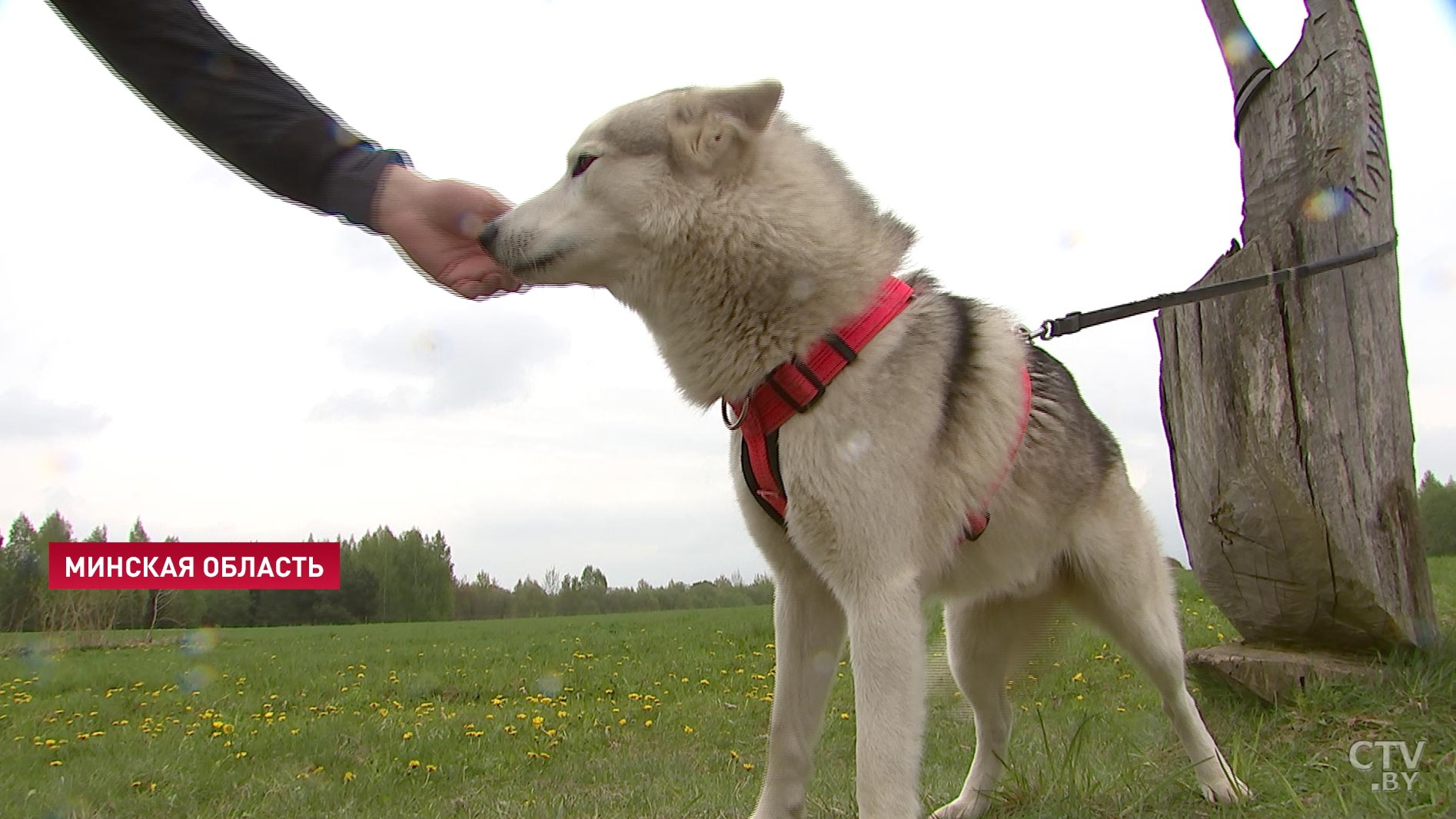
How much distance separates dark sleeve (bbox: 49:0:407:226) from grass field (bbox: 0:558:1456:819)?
2673mm

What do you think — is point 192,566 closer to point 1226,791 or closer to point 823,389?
point 823,389

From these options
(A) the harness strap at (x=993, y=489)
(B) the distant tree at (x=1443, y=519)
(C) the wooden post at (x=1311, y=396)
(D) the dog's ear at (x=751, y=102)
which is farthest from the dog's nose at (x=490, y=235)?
(B) the distant tree at (x=1443, y=519)

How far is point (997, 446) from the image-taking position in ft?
9.64

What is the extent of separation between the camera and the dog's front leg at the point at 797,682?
3.00m

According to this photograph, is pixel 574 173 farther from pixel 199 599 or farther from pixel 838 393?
pixel 199 599

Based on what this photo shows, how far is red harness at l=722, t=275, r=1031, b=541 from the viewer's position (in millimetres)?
2672

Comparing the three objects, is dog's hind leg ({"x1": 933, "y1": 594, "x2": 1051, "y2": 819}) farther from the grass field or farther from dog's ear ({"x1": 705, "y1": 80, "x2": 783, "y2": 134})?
dog's ear ({"x1": 705, "y1": 80, "x2": 783, "y2": 134})

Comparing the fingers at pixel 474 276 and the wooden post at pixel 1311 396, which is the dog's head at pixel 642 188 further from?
the wooden post at pixel 1311 396

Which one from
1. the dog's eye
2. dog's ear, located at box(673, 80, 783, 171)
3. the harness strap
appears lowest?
the harness strap

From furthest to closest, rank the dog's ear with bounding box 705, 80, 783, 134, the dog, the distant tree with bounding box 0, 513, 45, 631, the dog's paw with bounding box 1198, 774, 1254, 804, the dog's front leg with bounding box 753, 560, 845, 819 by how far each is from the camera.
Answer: the distant tree with bounding box 0, 513, 45, 631 < the dog's paw with bounding box 1198, 774, 1254, 804 < the dog's front leg with bounding box 753, 560, 845, 819 < the dog's ear with bounding box 705, 80, 783, 134 < the dog

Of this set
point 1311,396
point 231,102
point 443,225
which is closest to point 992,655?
point 1311,396

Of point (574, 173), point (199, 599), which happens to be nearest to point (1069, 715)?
point (574, 173)

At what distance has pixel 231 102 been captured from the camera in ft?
8.10

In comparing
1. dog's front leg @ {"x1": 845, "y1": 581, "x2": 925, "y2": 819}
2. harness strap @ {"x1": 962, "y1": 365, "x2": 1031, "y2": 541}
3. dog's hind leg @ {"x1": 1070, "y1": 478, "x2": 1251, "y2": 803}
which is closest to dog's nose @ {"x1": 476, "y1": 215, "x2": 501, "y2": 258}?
dog's front leg @ {"x1": 845, "y1": 581, "x2": 925, "y2": 819}
